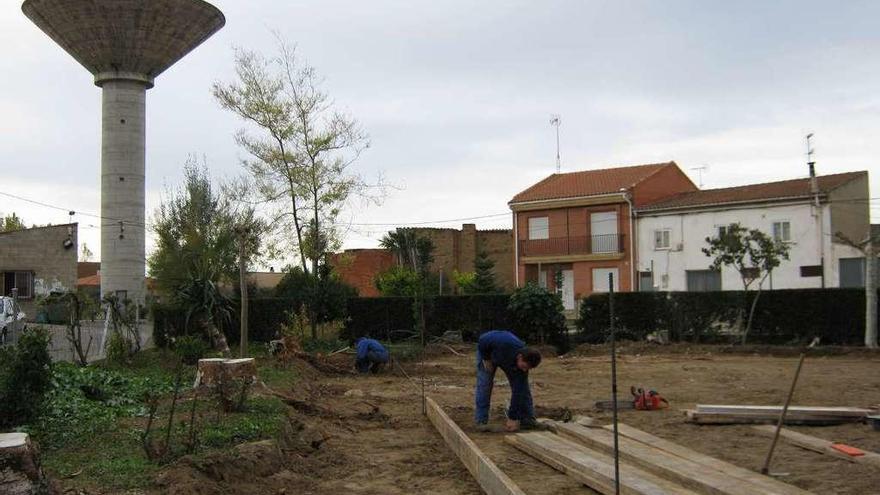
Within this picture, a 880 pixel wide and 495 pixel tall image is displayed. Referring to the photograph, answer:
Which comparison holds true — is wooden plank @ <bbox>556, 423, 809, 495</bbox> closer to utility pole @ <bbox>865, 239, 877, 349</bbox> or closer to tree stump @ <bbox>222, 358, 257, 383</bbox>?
tree stump @ <bbox>222, 358, 257, 383</bbox>

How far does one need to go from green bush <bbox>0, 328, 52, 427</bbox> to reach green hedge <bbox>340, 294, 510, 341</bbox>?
1811 cm

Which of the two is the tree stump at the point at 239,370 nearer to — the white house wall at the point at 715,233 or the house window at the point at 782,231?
the white house wall at the point at 715,233

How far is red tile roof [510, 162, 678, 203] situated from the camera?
133 feet

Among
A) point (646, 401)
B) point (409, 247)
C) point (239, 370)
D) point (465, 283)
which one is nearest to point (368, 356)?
point (239, 370)

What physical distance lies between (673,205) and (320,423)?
29895 mm

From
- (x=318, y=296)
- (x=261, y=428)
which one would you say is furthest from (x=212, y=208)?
(x=261, y=428)

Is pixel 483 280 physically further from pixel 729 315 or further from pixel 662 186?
pixel 729 315

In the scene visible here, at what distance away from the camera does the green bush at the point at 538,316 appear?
24969 mm

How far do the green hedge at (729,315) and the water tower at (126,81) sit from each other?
58.0ft

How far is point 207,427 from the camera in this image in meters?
8.37

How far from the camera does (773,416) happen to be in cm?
1016

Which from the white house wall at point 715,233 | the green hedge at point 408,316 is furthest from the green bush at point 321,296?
the white house wall at point 715,233

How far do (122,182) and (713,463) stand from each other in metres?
28.9

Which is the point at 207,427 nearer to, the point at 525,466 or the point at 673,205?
the point at 525,466
